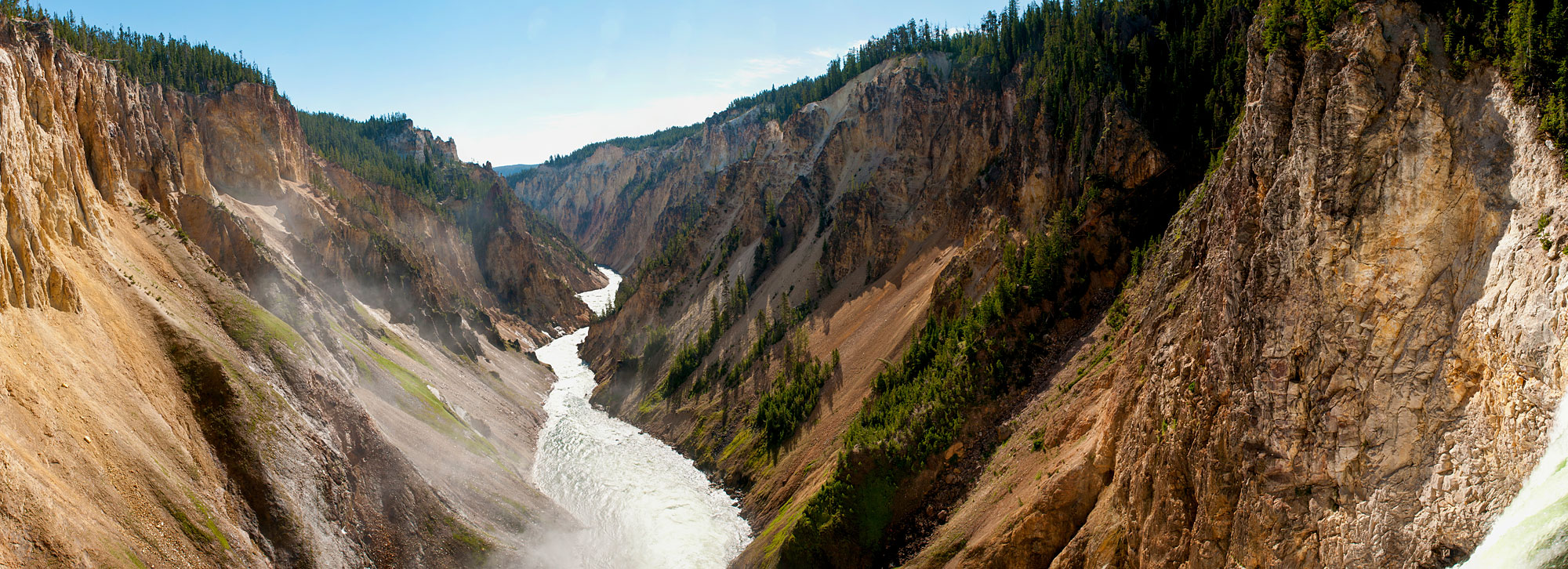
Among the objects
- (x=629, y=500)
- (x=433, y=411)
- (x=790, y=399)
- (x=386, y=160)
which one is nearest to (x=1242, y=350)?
(x=790, y=399)

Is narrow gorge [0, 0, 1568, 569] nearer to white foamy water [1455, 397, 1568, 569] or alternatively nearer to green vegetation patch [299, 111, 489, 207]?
white foamy water [1455, 397, 1568, 569]

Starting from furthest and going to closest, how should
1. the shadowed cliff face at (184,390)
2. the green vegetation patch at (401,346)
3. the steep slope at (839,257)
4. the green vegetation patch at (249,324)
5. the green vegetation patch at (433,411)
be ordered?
the green vegetation patch at (401,346) < the green vegetation patch at (433,411) < the steep slope at (839,257) < the green vegetation patch at (249,324) < the shadowed cliff face at (184,390)

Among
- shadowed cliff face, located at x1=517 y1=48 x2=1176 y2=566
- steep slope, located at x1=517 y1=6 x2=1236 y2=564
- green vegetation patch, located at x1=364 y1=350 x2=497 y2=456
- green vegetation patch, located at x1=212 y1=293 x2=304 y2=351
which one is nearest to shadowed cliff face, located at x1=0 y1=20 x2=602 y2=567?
green vegetation patch, located at x1=212 y1=293 x2=304 y2=351

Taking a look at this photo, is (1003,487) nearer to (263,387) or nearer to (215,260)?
(263,387)

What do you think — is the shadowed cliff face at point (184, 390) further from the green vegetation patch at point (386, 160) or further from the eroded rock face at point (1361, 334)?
the green vegetation patch at point (386, 160)

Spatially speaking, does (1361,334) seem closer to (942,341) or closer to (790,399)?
(942,341)

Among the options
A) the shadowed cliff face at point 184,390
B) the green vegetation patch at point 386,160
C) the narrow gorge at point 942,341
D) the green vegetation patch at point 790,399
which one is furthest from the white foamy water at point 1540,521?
the green vegetation patch at point 386,160

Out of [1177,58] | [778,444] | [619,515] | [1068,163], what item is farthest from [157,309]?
[1177,58]
